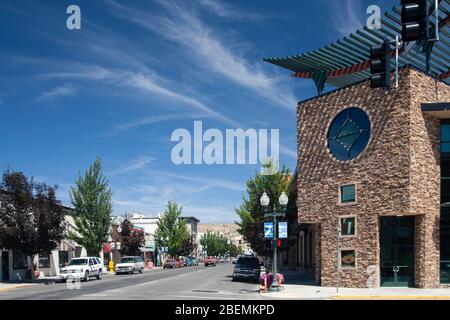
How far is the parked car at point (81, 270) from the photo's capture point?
119 ft

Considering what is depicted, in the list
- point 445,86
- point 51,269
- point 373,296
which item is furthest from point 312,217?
point 51,269

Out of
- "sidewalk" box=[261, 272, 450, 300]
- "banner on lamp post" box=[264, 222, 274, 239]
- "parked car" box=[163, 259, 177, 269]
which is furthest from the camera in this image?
"parked car" box=[163, 259, 177, 269]

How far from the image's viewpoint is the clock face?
2739 centimetres

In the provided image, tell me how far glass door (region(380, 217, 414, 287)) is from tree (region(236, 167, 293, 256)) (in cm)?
1676

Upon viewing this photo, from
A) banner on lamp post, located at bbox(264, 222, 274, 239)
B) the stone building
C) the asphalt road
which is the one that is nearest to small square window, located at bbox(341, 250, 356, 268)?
the stone building

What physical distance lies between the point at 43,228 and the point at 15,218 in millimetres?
2053

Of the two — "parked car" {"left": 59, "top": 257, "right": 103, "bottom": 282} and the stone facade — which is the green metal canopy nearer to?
the stone facade

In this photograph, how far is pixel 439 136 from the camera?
87.4 feet

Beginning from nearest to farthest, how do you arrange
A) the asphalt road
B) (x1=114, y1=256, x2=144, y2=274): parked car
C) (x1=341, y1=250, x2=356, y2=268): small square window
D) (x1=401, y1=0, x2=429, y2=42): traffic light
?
1. (x1=401, y1=0, x2=429, y2=42): traffic light
2. the asphalt road
3. (x1=341, y1=250, x2=356, y2=268): small square window
4. (x1=114, y1=256, x2=144, y2=274): parked car

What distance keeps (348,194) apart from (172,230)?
Answer: 5929cm

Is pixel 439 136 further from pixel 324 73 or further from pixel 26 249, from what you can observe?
pixel 26 249

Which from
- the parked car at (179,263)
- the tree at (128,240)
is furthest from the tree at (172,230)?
the tree at (128,240)

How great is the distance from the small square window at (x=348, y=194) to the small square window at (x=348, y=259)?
279 cm
